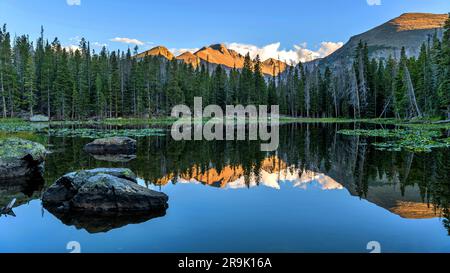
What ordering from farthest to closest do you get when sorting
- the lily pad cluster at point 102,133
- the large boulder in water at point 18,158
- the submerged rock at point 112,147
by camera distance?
the lily pad cluster at point 102,133, the submerged rock at point 112,147, the large boulder in water at point 18,158

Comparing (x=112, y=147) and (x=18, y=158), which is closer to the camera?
(x=18, y=158)

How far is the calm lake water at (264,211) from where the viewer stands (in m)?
8.58

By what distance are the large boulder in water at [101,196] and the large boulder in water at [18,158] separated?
5321 millimetres

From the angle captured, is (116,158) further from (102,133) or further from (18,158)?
(102,133)

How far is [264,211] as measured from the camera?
11.5 meters

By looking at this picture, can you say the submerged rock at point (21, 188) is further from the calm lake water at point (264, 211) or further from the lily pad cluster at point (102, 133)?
the lily pad cluster at point (102, 133)

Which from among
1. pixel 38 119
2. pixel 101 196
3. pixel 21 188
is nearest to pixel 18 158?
pixel 21 188

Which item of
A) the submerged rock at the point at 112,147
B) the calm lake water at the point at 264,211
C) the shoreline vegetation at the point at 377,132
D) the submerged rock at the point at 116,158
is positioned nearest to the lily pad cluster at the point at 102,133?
the shoreline vegetation at the point at 377,132

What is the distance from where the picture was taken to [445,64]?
49250mm

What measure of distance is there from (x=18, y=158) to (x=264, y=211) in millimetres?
12092

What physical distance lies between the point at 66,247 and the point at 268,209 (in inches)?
239

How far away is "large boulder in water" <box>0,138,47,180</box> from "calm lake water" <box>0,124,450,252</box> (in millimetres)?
Answer: 852

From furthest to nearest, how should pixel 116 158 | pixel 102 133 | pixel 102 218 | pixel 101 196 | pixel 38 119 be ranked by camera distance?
pixel 38 119
pixel 102 133
pixel 116 158
pixel 101 196
pixel 102 218
